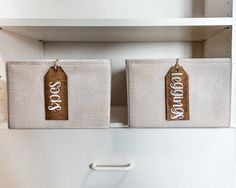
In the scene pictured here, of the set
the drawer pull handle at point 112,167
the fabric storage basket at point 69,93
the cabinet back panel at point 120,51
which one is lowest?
the drawer pull handle at point 112,167

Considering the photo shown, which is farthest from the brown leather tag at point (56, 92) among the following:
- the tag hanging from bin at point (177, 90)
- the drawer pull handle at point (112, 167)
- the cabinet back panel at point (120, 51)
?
the cabinet back panel at point (120, 51)

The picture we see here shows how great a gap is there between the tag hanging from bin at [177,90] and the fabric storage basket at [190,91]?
1cm

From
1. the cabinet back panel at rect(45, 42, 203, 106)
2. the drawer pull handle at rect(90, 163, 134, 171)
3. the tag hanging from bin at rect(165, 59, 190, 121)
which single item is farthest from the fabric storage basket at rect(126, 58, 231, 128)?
the cabinet back panel at rect(45, 42, 203, 106)

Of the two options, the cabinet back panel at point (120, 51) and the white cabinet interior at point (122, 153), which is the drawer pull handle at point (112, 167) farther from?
the cabinet back panel at point (120, 51)

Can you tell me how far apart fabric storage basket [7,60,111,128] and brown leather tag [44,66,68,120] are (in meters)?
0.01

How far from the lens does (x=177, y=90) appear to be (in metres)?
0.75

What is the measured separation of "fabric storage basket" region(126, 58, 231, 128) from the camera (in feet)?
2.46

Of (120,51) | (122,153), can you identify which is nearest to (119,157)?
(122,153)

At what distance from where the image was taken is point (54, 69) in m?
0.75

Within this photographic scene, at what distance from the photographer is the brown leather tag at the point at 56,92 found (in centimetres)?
75

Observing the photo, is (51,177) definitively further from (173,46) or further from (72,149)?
(173,46)

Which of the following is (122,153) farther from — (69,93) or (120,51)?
(120,51)

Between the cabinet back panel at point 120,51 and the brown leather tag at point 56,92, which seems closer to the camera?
the brown leather tag at point 56,92

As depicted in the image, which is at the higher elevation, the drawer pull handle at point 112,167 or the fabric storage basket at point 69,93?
the fabric storage basket at point 69,93
